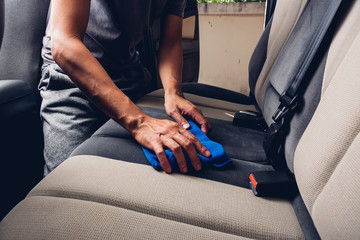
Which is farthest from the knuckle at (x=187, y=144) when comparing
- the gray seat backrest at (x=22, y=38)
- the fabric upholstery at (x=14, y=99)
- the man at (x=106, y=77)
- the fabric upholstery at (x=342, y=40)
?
the gray seat backrest at (x=22, y=38)

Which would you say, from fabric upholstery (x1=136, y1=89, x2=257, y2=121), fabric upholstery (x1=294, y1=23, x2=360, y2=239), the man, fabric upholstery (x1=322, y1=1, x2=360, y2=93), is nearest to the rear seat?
fabric upholstery (x1=136, y1=89, x2=257, y2=121)

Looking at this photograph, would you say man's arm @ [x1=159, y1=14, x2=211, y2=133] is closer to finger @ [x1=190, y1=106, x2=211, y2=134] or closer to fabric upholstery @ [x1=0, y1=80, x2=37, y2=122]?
finger @ [x1=190, y1=106, x2=211, y2=134]

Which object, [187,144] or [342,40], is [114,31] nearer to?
[187,144]

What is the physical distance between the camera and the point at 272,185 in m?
0.54

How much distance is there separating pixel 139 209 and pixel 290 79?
1.71 feet

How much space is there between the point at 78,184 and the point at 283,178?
0.42 meters

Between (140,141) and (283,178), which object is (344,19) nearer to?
(283,178)

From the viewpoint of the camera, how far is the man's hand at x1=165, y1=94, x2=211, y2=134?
83 centimetres

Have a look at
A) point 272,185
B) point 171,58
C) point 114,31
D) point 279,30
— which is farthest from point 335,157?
point 171,58

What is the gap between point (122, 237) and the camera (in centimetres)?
41

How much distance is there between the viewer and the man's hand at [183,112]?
32.6 inches

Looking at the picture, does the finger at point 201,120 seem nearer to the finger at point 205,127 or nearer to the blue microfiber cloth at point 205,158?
the finger at point 205,127

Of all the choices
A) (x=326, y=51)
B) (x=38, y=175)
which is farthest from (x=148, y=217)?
(x=38, y=175)

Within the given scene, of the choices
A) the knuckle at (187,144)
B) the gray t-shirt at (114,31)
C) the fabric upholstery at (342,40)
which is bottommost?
the knuckle at (187,144)
